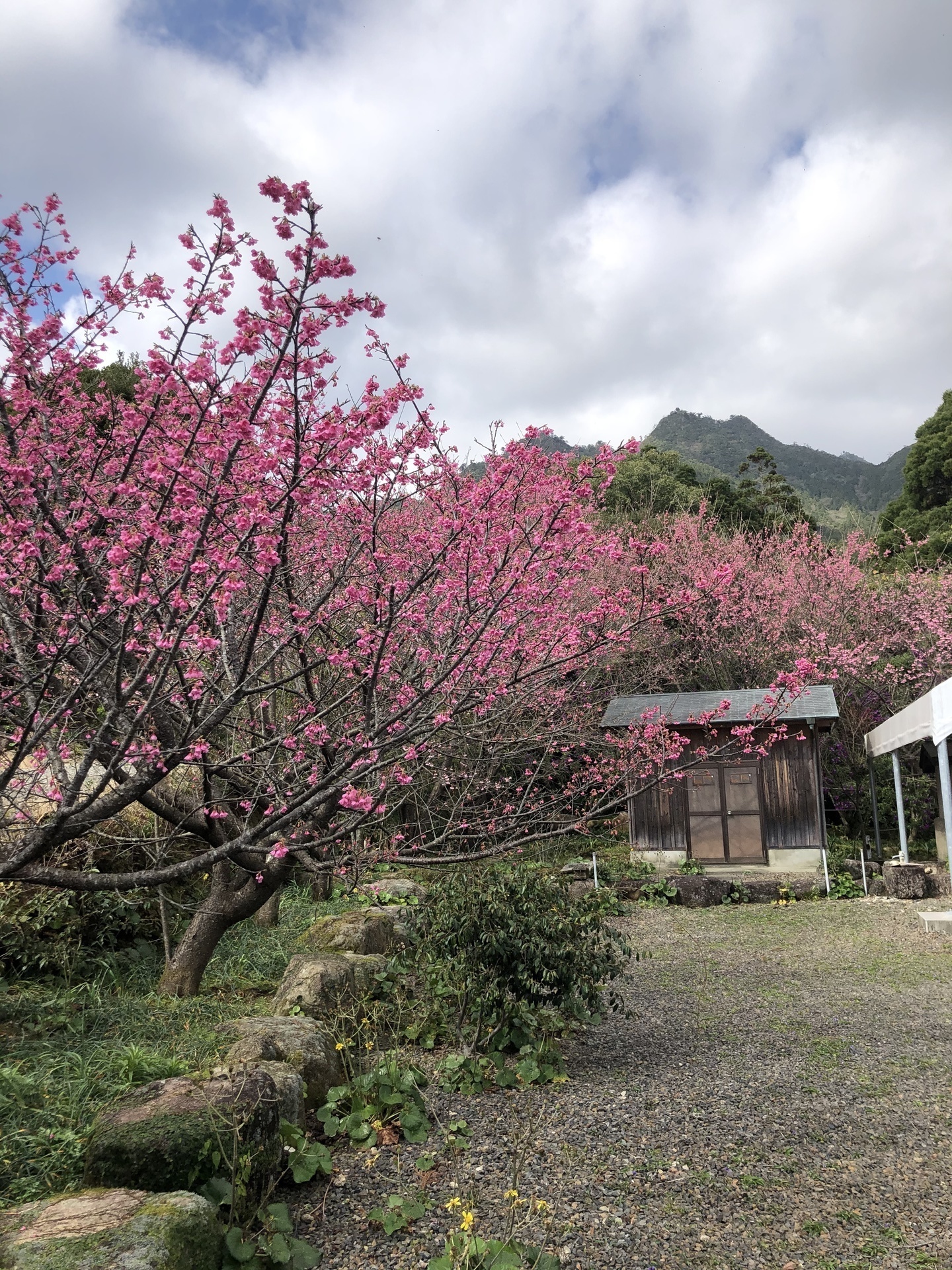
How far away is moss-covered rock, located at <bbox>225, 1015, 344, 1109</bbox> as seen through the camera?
3.76m

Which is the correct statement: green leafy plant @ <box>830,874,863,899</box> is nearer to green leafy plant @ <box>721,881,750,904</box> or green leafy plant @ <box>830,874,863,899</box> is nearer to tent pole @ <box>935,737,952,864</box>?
green leafy plant @ <box>721,881,750,904</box>

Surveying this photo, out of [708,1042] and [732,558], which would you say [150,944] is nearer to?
[708,1042]

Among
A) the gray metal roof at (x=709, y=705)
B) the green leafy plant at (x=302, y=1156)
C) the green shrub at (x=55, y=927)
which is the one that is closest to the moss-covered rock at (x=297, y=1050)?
the green leafy plant at (x=302, y=1156)

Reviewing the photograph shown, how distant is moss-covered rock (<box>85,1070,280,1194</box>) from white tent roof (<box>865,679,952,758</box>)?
935cm

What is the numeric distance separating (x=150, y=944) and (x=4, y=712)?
319cm

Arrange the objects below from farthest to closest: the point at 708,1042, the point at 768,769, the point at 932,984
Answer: the point at 768,769
the point at 932,984
the point at 708,1042

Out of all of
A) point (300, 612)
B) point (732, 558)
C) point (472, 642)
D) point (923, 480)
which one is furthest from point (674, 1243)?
point (923, 480)

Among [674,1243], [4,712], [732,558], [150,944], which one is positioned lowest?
[674,1243]

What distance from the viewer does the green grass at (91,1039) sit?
3.05 m

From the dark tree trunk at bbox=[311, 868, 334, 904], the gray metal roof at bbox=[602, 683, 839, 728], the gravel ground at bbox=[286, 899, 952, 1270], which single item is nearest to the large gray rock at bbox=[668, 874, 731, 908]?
the gray metal roof at bbox=[602, 683, 839, 728]

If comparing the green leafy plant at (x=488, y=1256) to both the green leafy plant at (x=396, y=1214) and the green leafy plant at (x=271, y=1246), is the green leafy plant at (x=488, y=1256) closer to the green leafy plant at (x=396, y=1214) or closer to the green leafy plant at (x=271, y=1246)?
the green leafy plant at (x=396, y=1214)

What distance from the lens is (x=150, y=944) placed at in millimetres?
5945

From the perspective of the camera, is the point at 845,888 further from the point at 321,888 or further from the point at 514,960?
the point at 514,960

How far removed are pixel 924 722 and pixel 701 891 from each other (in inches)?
146
